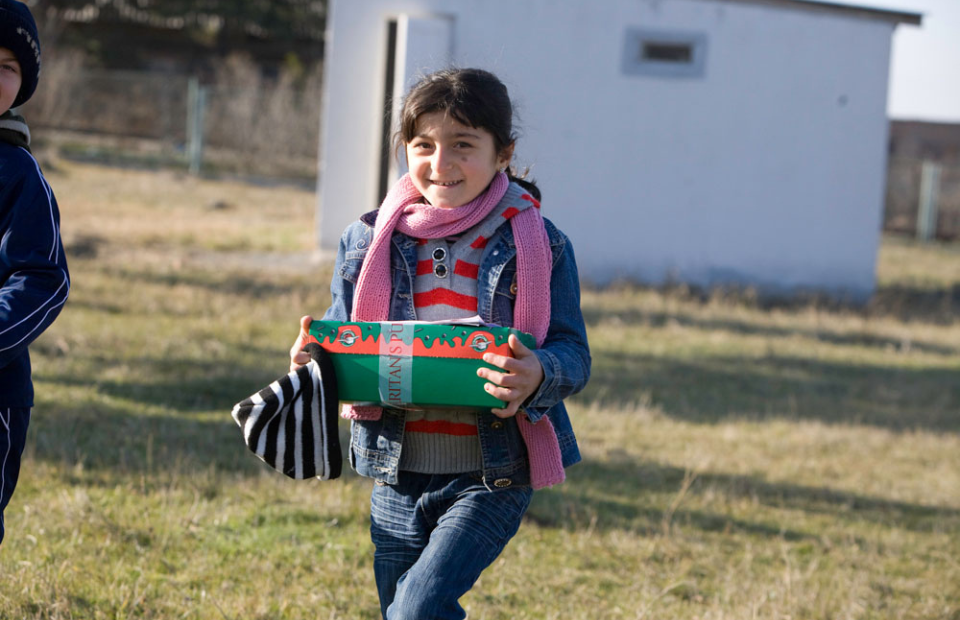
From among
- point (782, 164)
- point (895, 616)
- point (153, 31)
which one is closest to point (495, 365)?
point (895, 616)

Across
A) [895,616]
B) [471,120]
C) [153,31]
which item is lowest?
[895,616]

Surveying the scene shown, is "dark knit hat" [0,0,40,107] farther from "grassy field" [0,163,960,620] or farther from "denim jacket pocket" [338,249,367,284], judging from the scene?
"grassy field" [0,163,960,620]

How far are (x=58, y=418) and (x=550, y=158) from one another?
7377 millimetres

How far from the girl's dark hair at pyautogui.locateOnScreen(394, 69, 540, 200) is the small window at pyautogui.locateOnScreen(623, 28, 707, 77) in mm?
9796

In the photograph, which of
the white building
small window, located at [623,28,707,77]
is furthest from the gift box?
small window, located at [623,28,707,77]

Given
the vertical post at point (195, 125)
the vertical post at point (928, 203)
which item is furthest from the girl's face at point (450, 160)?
the vertical post at point (928, 203)

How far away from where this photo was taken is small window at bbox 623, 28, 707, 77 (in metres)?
12.0

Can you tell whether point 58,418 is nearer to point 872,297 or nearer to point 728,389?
point 728,389

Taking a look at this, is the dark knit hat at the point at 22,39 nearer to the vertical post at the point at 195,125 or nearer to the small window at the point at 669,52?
the small window at the point at 669,52

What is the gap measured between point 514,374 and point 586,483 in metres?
3.17

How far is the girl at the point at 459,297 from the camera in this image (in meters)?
2.49

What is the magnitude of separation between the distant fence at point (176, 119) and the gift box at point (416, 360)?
2216cm

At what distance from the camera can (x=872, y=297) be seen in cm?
1281

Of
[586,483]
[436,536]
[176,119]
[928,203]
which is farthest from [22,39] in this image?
[176,119]
